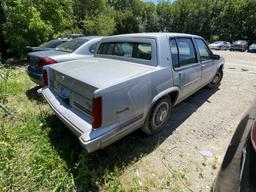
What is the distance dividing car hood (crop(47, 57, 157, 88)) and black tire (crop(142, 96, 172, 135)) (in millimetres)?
660

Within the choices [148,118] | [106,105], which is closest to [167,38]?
[148,118]

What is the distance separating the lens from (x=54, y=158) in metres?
2.98

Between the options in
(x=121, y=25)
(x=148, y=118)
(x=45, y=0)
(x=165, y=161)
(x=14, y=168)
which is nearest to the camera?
(x=14, y=168)

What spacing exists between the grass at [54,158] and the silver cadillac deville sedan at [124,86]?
0.47m

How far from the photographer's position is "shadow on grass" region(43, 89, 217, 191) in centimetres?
272

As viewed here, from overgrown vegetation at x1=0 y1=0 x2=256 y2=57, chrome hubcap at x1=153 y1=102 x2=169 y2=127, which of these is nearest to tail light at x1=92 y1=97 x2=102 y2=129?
chrome hubcap at x1=153 y1=102 x2=169 y2=127

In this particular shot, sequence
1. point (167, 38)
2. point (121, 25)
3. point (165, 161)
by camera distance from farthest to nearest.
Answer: point (121, 25)
point (167, 38)
point (165, 161)

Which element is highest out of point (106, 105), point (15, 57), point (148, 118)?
point (106, 105)

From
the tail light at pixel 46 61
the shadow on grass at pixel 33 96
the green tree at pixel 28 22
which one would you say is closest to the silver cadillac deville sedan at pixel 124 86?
the tail light at pixel 46 61

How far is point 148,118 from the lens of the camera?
3262mm

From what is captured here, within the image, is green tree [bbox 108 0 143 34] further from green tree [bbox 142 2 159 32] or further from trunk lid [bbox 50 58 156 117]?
trunk lid [bbox 50 58 156 117]

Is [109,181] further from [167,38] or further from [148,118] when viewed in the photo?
[167,38]

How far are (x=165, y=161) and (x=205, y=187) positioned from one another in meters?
0.65

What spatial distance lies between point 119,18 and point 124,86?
44.0m
